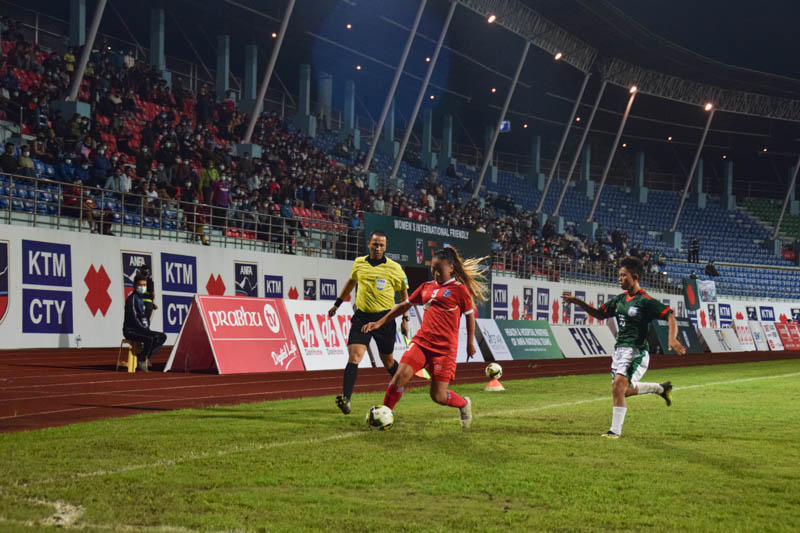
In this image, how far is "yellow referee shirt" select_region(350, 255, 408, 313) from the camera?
1127 centimetres

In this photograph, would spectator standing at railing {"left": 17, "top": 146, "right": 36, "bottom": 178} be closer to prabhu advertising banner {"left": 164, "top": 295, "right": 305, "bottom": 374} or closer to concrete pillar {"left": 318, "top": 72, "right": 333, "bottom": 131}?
prabhu advertising banner {"left": 164, "top": 295, "right": 305, "bottom": 374}

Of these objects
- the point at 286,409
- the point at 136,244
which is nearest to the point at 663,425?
the point at 286,409

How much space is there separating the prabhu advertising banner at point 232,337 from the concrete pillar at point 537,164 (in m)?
48.8

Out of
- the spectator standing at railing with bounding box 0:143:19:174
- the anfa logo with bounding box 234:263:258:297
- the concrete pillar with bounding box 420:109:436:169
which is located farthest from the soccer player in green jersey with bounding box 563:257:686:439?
the concrete pillar with bounding box 420:109:436:169

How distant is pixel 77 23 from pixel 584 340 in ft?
72.3

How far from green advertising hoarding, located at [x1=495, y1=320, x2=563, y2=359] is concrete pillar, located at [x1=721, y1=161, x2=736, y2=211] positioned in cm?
5178

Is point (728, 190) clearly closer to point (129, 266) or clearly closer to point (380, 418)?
point (129, 266)

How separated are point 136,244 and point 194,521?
18809 millimetres

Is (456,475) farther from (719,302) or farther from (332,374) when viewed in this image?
(719,302)

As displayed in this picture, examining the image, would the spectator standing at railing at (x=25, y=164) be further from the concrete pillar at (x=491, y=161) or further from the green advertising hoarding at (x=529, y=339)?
the concrete pillar at (x=491, y=161)

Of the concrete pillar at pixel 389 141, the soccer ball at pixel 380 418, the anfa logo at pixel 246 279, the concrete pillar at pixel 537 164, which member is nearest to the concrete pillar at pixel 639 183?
the concrete pillar at pixel 537 164

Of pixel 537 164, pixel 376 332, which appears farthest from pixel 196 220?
pixel 537 164

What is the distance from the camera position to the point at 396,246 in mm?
27594

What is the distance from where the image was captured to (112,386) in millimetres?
14516
